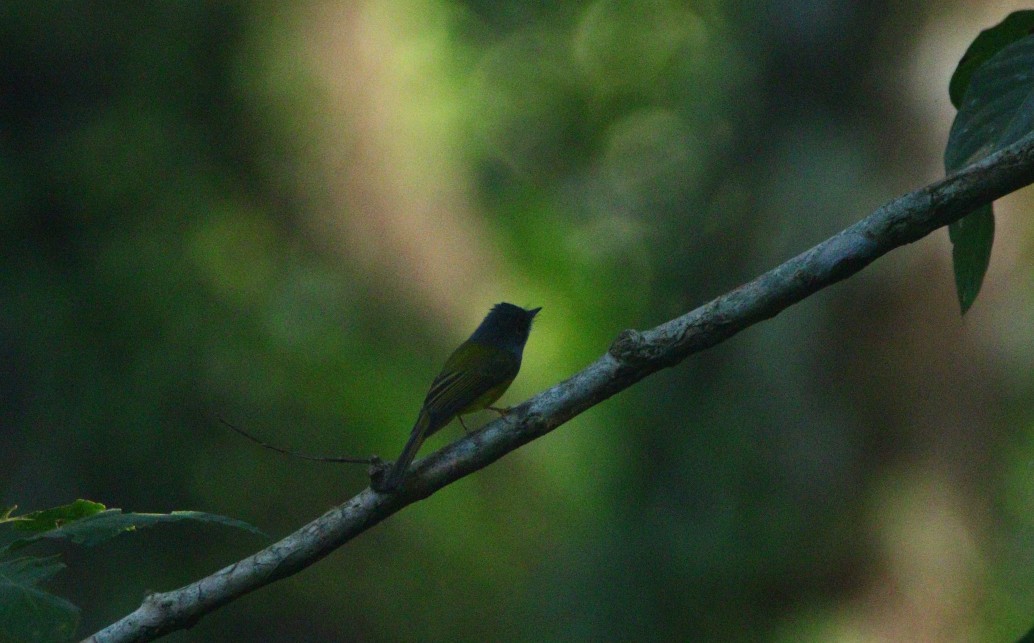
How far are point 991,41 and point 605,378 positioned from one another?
1.25m

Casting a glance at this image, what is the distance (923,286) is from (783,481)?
1.82m

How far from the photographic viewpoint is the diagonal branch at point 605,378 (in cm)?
238

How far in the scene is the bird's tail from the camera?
2.54 m

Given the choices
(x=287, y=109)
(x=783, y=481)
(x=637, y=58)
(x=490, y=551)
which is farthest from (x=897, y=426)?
(x=637, y=58)

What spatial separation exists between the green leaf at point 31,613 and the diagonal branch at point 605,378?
0.74 metres

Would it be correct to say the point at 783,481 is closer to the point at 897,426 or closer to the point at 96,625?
the point at 897,426

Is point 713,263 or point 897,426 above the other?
point 713,263

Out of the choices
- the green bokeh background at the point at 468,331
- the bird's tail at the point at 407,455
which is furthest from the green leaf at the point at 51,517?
the green bokeh background at the point at 468,331

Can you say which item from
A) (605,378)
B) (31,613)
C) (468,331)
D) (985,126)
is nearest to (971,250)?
(985,126)

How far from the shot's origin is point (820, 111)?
8328 mm

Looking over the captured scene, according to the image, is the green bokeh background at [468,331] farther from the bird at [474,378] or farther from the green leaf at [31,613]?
the green leaf at [31,613]

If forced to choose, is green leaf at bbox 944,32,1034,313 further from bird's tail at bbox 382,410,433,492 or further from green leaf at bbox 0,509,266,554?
green leaf at bbox 0,509,266,554

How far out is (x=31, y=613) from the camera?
1.67 metres

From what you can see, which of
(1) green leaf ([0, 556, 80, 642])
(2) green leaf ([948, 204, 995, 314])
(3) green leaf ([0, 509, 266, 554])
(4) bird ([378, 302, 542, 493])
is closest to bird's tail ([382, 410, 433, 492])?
(4) bird ([378, 302, 542, 493])
